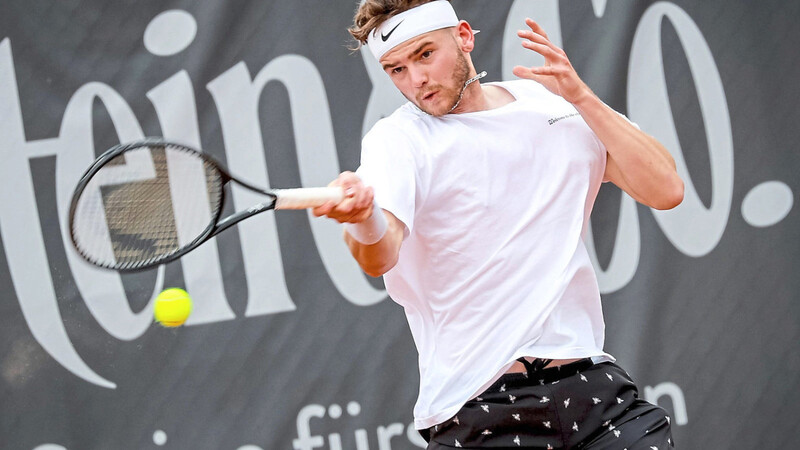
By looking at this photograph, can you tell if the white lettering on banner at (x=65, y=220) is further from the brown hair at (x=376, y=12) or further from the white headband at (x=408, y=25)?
the white headband at (x=408, y=25)

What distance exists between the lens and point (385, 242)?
76.3 inches

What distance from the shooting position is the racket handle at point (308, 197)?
1.76 meters

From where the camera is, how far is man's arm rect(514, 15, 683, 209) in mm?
2164

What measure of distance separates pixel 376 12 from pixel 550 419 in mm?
1039

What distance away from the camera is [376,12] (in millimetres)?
2340

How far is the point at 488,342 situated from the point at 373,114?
1648 millimetres

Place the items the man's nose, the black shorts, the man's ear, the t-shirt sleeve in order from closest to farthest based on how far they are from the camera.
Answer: the t-shirt sleeve → the black shorts → the man's nose → the man's ear

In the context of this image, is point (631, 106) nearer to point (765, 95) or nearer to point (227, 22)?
point (765, 95)

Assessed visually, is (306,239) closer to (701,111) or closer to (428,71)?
(428,71)

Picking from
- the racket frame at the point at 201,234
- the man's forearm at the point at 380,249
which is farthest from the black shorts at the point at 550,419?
the racket frame at the point at 201,234

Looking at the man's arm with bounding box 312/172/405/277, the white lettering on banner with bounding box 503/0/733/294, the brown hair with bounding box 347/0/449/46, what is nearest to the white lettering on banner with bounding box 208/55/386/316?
the white lettering on banner with bounding box 503/0/733/294

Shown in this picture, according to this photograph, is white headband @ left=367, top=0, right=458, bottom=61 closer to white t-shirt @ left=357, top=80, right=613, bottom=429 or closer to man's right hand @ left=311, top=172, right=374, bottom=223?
white t-shirt @ left=357, top=80, right=613, bottom=429

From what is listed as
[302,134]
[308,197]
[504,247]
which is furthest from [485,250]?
[302,134]

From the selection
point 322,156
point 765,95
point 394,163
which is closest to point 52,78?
point 322,156
